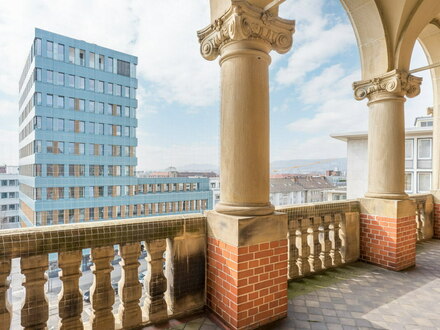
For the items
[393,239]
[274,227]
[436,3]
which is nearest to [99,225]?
[274,227]

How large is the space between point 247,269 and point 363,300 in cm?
154

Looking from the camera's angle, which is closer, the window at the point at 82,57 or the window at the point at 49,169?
the window at the point at 49,169

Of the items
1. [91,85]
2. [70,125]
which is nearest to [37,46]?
[91,85]

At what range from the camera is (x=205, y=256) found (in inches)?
104

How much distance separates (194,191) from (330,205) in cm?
4897

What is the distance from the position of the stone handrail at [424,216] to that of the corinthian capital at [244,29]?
4.61 metres

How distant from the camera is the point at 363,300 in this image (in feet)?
9.41

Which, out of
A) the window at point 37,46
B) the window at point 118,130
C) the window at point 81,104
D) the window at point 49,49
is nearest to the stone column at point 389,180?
the window at point 118,130

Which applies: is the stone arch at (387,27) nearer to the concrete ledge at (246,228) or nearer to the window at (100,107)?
the concrete ledge at (246,228)

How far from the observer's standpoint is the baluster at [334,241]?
378 centimetres

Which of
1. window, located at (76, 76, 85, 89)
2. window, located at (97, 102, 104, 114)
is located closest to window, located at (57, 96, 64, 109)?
window, located at (76, 76, 85, 89)

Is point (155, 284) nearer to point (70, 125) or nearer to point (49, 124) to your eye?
point (49, 124)

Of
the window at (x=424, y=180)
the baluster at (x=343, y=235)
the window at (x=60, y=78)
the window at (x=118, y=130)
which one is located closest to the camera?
the baluster at (x=343, y=235)

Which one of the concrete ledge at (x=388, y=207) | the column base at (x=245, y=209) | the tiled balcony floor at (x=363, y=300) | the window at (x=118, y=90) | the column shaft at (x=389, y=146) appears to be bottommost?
the tiled balcony floor at (x=363, y=300)
